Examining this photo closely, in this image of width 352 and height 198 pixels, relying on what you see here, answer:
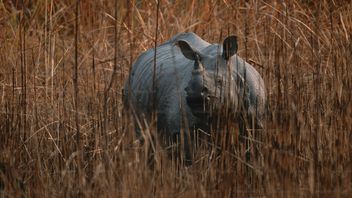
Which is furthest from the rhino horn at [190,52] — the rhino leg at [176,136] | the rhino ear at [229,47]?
the rhino leg at [176,136]

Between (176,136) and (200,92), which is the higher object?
(200,92)

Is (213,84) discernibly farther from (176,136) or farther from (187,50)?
(176,136)

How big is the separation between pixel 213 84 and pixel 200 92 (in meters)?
0.10

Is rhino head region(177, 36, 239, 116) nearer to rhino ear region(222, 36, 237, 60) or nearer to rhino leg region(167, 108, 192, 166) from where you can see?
rhino ear region(222, 36, 237, 60)

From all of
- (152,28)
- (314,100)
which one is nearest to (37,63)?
(152,28)

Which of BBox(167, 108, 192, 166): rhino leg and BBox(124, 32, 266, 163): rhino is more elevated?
BBox(124, 32, 266, 163): rhino

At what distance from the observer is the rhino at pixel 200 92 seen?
4457 mm

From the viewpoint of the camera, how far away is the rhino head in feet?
14.6

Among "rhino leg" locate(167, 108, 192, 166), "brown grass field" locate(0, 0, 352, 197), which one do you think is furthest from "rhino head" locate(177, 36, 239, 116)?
"rhino leg" locate(167, 108, 192, 166)

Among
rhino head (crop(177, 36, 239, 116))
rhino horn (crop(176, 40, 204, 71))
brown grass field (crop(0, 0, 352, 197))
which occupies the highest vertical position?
rhino horn (crop(176, 40, 204, 71))

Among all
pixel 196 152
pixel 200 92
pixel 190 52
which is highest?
pixel 190 52

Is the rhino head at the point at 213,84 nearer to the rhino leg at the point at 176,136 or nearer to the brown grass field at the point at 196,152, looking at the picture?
the brown grass field at the point at 196,152

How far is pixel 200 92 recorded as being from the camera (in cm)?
444

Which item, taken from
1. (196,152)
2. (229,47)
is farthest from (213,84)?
(196,152)
